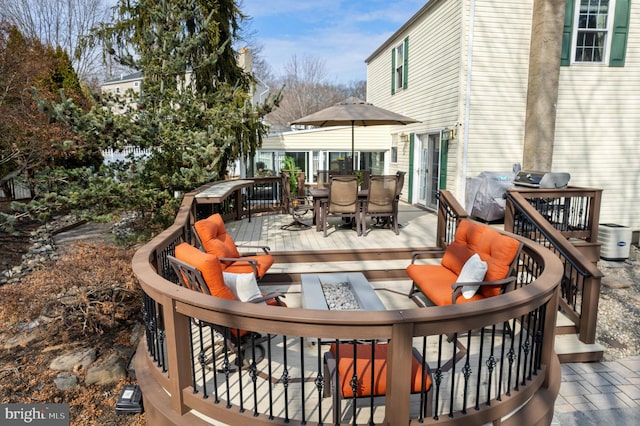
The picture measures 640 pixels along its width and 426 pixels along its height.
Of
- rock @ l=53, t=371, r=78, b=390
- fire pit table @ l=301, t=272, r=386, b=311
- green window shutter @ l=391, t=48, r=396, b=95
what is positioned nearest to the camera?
fire pit table @ l=301, t=272, r=386, b=311

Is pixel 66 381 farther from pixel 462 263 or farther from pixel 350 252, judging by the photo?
pixel 462 263

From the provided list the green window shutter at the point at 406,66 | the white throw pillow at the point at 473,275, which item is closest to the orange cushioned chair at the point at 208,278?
the white throw pillow at the point at 473,275

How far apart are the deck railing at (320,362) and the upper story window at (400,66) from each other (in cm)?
934

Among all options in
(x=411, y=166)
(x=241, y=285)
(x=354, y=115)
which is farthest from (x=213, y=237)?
(x=411, y=166)

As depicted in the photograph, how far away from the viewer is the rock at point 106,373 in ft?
14.3

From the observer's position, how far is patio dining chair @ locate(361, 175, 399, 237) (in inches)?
261

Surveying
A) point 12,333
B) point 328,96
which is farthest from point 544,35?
point 328,96

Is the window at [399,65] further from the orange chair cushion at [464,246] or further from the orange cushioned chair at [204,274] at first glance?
the orange cushioned chair at [204,274]

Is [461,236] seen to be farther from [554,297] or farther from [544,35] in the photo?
[544,35]

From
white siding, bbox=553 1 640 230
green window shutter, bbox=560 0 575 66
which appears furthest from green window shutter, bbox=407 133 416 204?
green window shutter, bbox=560 0 575 66

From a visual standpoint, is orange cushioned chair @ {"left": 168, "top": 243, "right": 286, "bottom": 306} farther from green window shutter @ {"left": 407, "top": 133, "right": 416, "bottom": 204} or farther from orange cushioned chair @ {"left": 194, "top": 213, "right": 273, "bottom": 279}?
green window shutter @ {"left": 407, "top": 133, "right": 416, "bottom": 204}

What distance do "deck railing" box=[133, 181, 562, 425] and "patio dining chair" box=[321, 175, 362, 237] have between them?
11.7ft

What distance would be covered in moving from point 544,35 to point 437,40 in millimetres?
2328

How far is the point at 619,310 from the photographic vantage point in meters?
5.81
